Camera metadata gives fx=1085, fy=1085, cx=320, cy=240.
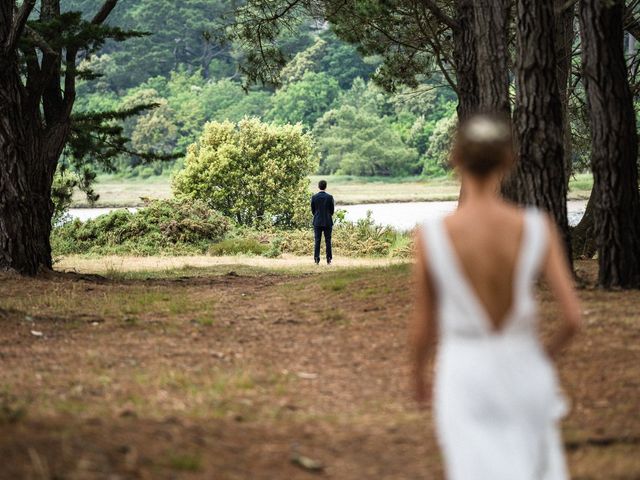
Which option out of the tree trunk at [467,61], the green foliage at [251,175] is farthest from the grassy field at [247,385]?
the green foliage at [251,175]

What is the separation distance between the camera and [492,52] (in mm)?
14055

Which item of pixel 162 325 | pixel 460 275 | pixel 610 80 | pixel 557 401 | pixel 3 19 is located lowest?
pixel 162 325

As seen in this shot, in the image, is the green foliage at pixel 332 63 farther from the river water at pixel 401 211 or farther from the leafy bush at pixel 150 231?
the leafy bush at pixel 150 231

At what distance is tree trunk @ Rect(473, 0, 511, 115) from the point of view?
14.1 metres

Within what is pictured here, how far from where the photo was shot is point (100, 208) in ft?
186

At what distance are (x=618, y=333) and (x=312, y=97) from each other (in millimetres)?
64831

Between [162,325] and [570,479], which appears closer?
[570,479]

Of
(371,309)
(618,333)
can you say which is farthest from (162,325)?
(618,333)

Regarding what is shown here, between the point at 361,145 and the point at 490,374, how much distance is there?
65152 mm

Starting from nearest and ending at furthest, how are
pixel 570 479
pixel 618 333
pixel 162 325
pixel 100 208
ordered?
pixel 570 479 < pixel 618 333 < pixel 162 325 < pixel 100 208

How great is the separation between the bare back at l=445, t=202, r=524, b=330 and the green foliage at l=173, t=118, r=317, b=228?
2901cm

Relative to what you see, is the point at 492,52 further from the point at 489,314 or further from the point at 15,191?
the point at 489,314

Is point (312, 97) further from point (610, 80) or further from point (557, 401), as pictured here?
point (557, 401)

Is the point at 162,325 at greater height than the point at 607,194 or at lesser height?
lesser
